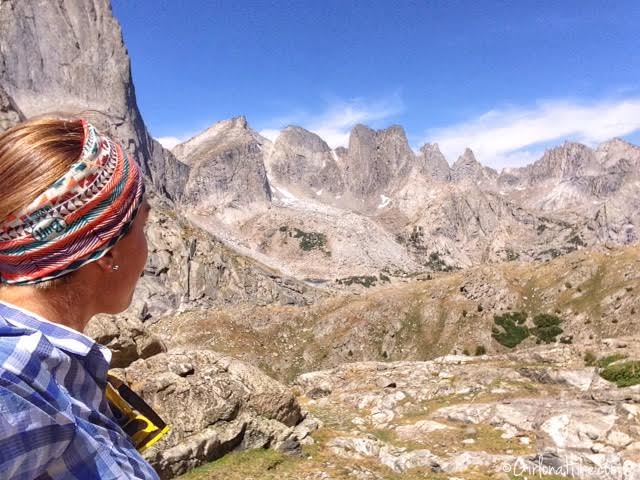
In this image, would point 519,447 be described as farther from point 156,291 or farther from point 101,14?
point 101,14

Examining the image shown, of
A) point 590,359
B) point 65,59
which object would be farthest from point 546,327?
point 65,59

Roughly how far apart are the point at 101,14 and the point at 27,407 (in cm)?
23040

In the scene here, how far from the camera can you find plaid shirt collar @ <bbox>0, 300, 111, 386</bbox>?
1.83 metres

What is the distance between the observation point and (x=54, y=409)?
1.61 metres

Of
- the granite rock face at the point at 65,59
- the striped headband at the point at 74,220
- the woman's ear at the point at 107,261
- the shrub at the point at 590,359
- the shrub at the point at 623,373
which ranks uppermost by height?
the granite rock face at the point at 65,59

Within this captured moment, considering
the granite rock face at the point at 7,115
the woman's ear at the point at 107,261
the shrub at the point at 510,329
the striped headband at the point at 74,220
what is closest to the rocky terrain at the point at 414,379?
the shrub at the point at 510,329

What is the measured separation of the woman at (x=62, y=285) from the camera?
1562 millimetres

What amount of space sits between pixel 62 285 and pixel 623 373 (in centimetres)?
2504

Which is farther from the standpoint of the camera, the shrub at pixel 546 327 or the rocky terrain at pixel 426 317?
the rocky terrain at pixel 426 317

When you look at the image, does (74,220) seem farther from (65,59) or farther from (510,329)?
(65,59)

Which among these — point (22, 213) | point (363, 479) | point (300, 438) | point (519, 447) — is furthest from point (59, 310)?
point (519, 447)

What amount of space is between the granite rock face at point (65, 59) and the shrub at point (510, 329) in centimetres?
15407

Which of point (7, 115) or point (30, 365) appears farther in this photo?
point (7, 115)

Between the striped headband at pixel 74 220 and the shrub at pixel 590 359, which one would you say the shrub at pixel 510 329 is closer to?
the shrub at pixel 590 359
